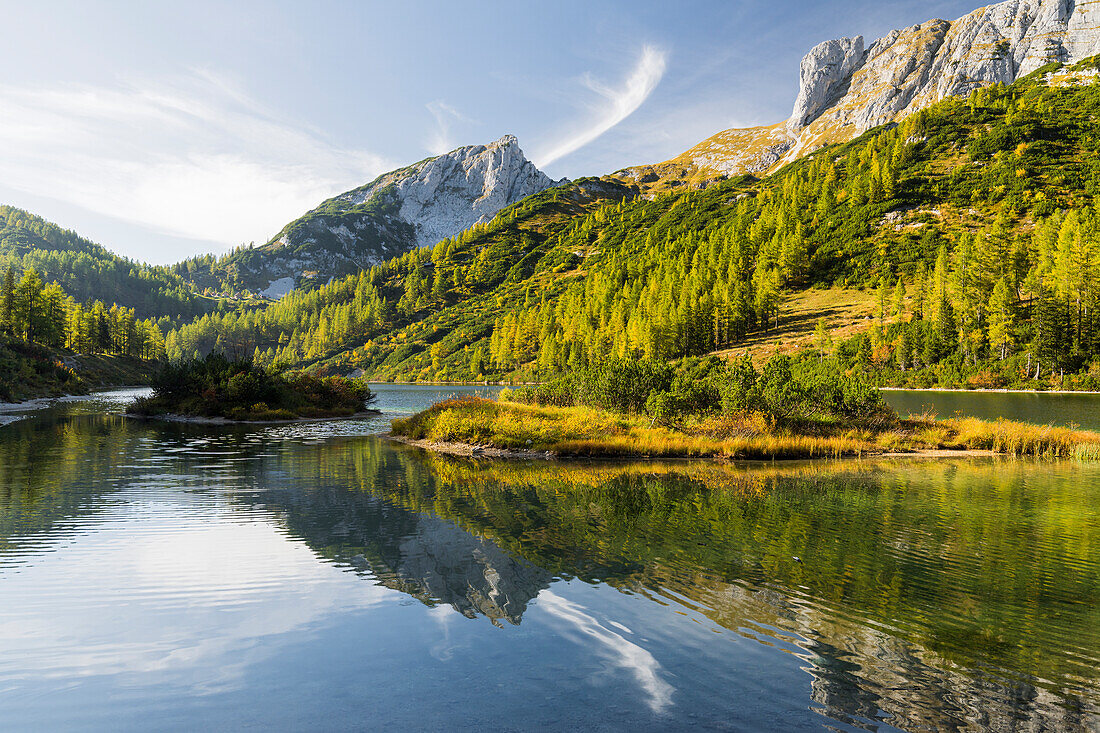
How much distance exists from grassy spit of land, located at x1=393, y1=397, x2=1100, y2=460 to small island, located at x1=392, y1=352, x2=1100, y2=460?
5 centimetres

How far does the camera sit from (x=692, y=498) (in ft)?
53.3

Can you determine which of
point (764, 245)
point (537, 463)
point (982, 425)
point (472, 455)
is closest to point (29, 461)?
point (472, 455)

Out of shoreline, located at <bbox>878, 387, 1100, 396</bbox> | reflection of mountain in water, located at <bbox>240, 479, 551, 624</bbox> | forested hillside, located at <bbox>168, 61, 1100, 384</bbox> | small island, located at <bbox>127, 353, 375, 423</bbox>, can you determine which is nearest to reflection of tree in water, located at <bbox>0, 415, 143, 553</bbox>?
reflection of mountain in water, located at <bbox>240, 479, 551, 624</bbox>

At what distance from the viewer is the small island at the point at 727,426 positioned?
1014 inches

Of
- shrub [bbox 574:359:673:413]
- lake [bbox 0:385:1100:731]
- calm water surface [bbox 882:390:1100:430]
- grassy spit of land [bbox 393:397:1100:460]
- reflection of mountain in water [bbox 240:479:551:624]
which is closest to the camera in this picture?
lake [bbox 0:385:1100:731]

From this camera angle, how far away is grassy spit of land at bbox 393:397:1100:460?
25.5 m

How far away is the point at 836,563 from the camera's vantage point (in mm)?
10055

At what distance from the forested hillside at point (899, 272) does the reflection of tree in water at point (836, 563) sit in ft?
174

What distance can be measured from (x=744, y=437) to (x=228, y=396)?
1596 inches

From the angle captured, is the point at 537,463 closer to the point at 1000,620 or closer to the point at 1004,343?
the point at 1000,620

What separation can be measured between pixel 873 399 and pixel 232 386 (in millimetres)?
46936

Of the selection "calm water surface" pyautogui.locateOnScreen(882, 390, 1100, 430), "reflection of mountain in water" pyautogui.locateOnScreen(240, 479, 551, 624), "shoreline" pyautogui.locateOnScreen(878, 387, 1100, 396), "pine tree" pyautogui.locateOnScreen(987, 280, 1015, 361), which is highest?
"pine tree" pyautogui.locateOnScreen(987, 280, 1015, 361)

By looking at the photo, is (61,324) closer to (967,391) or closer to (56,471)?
(56,471)

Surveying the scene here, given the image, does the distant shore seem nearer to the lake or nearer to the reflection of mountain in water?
the lake
